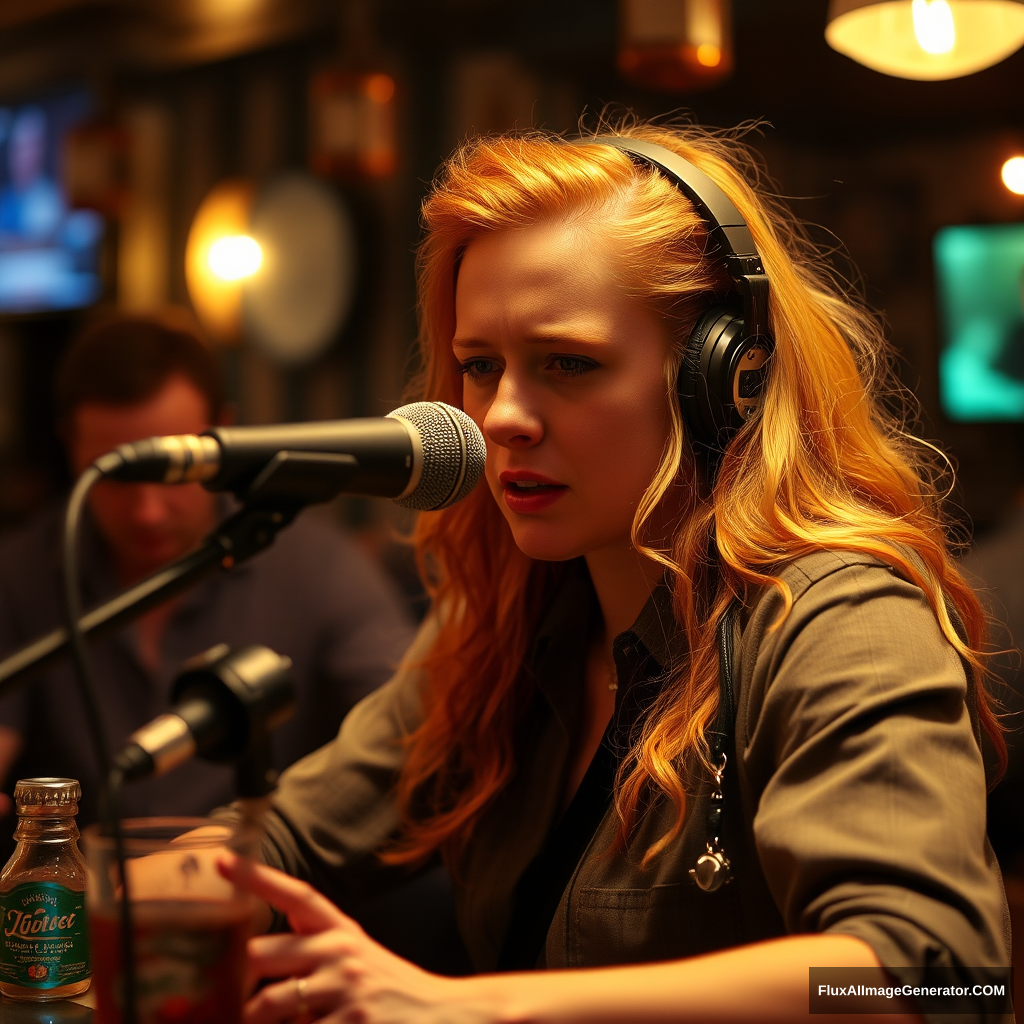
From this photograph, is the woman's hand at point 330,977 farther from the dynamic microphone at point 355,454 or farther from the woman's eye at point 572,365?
the woman's eye at point 572,365

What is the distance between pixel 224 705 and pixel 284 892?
0.50 feet

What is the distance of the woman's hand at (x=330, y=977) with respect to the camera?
779 mm

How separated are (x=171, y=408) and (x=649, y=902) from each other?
55.3 inches

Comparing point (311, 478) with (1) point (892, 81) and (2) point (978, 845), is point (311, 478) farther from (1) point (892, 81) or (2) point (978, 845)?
(1) point (892, 81)

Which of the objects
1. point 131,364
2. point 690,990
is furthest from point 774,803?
point 131,364

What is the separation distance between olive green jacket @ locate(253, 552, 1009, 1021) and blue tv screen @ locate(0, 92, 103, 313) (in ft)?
14.6

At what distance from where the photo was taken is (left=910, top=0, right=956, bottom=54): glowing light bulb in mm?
1981

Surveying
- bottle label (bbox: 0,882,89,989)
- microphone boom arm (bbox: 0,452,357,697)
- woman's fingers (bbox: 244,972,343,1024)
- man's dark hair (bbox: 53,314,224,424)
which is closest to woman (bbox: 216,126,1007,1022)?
woman's fingers (bbox: 244,972,343,1024)

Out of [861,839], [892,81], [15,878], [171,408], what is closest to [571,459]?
[861,839]

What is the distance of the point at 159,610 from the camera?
7.09ft

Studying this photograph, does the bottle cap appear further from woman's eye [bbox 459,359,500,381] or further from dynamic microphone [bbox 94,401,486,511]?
woman's eye [bbox 459,359,500,381]

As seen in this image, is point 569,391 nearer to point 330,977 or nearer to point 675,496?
point 675,496

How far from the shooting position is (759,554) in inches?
45.3

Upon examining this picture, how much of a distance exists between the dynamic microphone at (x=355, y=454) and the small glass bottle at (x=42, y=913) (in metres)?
0.42
